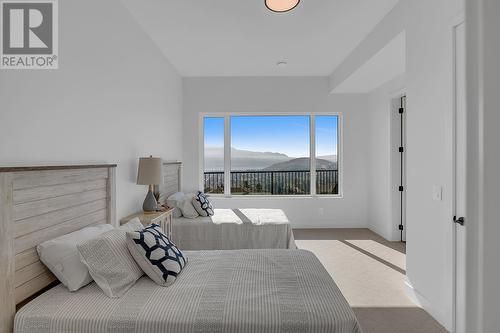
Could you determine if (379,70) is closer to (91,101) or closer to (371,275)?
(371,275)

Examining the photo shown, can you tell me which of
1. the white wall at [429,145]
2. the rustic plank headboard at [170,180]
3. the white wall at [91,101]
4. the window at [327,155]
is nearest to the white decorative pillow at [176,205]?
the rustic plank headboard at [170,180]

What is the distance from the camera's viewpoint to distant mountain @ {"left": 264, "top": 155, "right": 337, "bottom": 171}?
225 inches

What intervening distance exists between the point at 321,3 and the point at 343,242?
3.38 meters

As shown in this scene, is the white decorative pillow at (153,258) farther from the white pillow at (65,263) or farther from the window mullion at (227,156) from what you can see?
the window mullion at (227,156)

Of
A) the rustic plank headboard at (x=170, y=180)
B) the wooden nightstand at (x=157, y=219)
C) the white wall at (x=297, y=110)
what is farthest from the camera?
the white wall at (x=297, y=110)

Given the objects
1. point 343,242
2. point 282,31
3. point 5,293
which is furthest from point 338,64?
point 5,293

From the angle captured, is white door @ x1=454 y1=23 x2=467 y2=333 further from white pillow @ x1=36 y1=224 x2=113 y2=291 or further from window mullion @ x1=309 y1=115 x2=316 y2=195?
window mullion @ x1=309 y1=115 x2=316 y2=195

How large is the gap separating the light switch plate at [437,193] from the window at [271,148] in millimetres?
3276

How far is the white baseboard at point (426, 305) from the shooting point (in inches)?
89.5

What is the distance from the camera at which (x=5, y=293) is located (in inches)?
58.5

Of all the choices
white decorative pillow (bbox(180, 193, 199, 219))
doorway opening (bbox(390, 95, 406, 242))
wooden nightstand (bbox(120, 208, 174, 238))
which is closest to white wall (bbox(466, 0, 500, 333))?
wooden nightstand (bbox(120, 208, 174, 238))

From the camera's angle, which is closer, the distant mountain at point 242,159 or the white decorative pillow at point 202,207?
the white decorative pillow at point 202,207

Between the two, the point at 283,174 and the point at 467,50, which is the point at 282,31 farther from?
the point at 467,50

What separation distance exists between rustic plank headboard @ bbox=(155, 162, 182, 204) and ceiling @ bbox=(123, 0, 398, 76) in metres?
1.66
